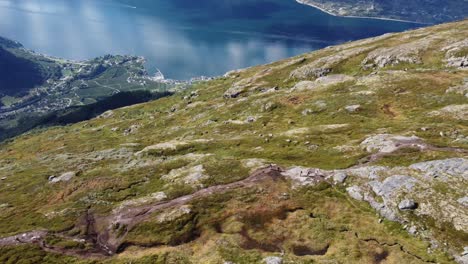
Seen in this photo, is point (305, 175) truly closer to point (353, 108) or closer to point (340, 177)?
point (340, 177)

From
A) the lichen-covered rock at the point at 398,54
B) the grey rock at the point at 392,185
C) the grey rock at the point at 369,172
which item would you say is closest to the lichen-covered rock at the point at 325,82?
the lichen-covered rock at the point at 398,54

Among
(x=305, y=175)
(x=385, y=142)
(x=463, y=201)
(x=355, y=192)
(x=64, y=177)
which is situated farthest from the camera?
(x=64, y=177)

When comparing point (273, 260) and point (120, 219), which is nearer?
point (273, 260)

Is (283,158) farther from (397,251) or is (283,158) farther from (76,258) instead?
(76,258)

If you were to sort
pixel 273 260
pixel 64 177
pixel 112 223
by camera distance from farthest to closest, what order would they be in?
Answer: pixel 64 177, pixel 112 223, pixel 273 260

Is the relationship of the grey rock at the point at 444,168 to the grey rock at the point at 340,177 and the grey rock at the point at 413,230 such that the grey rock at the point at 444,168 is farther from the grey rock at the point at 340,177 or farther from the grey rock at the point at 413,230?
the grey rock at the point at 413,230

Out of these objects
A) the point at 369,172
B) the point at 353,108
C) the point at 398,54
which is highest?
the point at 398,54

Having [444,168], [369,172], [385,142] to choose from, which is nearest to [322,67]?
[385,142]
